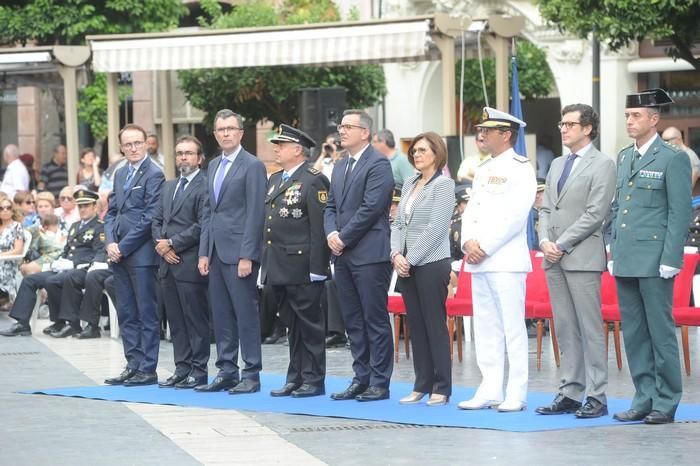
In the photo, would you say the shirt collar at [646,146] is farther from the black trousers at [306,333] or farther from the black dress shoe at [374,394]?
the black trousers at [306,333]

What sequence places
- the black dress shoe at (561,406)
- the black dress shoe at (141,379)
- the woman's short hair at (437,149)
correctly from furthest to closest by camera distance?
the black dress shoe at (141,379)
the woman's short hair at (437,149)
the black dress shoe at (561,406)

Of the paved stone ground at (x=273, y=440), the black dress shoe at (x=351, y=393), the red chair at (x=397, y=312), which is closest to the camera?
the paved stone ground at (x=273, y=440)

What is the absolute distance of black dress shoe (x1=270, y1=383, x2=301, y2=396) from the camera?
12027 millimetres

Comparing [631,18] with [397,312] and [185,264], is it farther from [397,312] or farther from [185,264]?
[185,264]

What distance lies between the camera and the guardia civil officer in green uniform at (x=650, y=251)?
33.7ft

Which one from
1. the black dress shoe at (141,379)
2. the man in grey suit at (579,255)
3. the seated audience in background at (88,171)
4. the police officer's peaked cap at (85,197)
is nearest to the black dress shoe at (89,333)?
the police officer's peaked cap at (85,197)

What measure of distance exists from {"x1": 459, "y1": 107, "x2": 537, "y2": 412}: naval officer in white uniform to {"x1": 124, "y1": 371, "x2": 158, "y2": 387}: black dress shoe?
2952 millimetres

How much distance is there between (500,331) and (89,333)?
6.92 metres

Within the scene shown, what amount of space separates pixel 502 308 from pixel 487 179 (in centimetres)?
88

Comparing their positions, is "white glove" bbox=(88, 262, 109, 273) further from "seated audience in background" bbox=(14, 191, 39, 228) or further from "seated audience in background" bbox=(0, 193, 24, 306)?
"seated audience in background" bbox=(14, 191, 39, 228)

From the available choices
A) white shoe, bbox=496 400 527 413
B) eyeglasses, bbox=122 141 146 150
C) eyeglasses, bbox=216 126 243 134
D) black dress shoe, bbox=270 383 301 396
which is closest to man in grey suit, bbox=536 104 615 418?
white shoe, bbox=496 400 527 413

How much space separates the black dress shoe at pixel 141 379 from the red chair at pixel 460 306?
2659 mm

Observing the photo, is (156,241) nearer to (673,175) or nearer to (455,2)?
(673,175)

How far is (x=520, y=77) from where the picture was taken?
1004 inches
